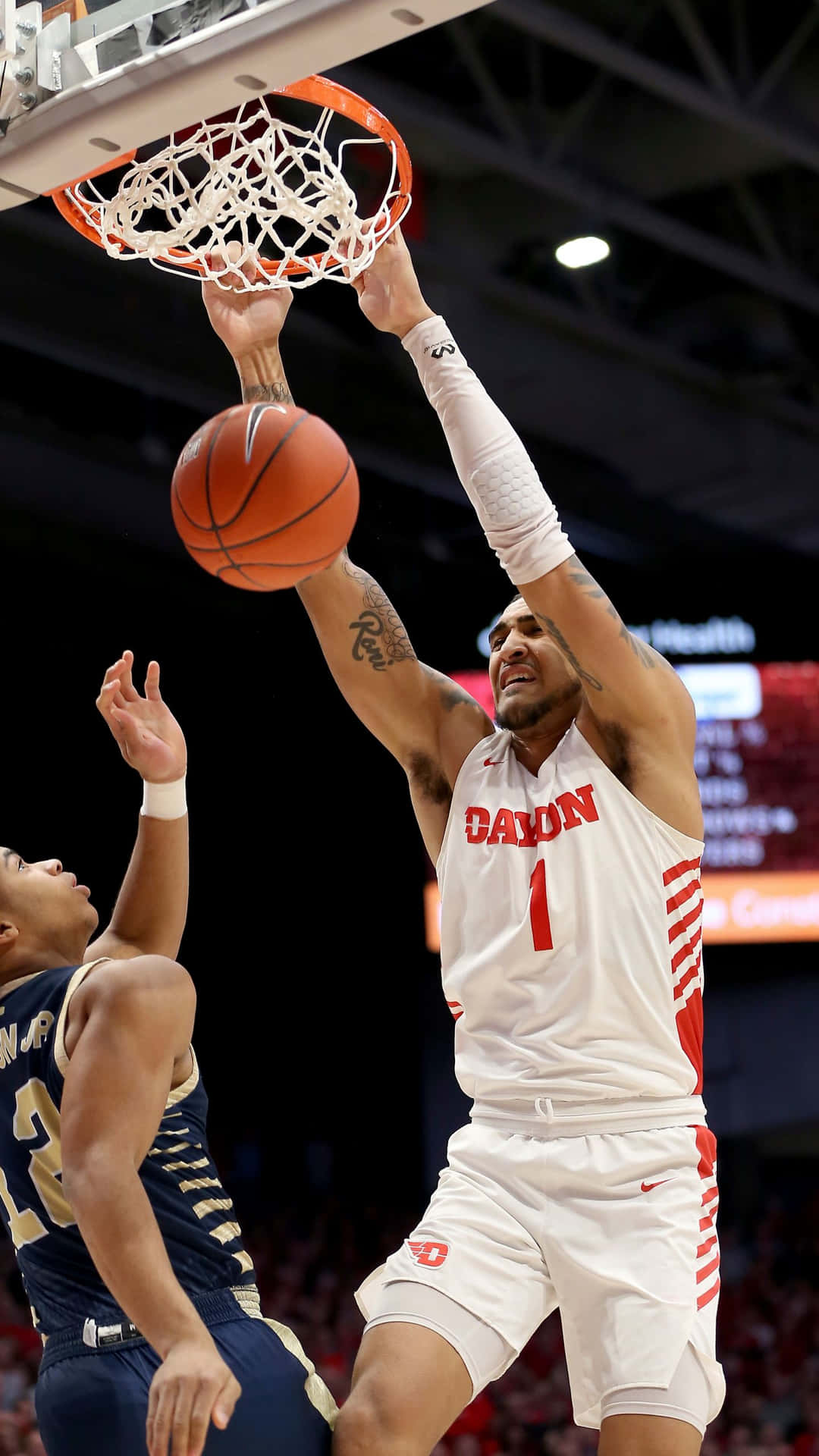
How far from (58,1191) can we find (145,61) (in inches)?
69.1

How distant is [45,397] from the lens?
1155 centimetres

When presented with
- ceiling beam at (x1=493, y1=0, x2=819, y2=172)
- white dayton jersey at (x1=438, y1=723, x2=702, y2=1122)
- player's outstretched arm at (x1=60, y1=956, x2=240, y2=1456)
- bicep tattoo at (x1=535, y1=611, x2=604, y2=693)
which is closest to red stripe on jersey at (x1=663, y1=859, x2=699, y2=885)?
white dayton jersey at (x1=438, y1=723, x2=702, y2=1122)

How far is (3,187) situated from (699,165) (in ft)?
29.1

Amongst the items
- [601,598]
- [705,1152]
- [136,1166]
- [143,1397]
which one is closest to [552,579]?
[601,598]

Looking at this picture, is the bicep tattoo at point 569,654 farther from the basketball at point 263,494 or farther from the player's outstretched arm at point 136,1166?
the player's outstretched arm at point 136,1166

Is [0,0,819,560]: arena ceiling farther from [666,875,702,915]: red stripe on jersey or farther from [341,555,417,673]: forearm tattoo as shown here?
[666,875,702,915]: red stripe on jersey

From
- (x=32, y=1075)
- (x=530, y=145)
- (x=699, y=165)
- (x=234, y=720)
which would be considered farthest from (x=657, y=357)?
(x=32, y=1075)

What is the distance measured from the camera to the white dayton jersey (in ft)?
10.2

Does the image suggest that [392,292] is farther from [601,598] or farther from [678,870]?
[678,870]

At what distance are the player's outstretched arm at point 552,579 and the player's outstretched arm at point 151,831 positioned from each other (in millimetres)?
768

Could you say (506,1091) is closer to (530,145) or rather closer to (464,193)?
(530,145)

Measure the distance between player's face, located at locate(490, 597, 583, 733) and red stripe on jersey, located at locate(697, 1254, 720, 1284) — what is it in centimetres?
114

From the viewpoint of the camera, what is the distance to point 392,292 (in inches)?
140

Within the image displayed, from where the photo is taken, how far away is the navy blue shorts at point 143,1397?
228 centimetres
